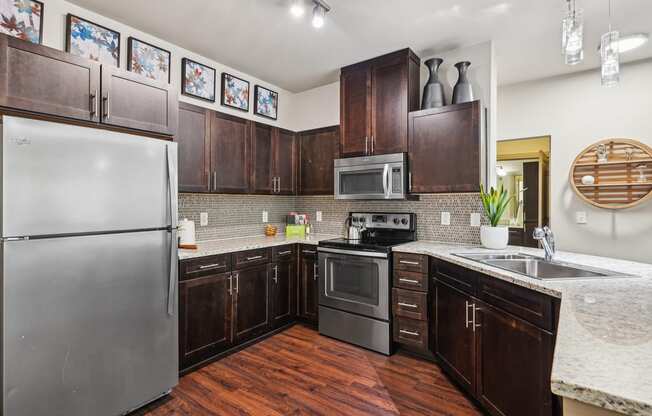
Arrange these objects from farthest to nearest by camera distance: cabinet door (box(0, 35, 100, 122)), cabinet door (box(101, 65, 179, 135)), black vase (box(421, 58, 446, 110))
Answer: black vase (box(421, 58, 446, 110)), cabinet door (box(101, 65, 179, 135)), cabinet door (box(0, 35, 100, 122))

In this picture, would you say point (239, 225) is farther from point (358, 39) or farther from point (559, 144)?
point (559, 144)

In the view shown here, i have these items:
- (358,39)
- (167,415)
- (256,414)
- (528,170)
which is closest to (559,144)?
(528,170)

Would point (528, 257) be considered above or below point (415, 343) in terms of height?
above

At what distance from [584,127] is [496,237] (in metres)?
1.89

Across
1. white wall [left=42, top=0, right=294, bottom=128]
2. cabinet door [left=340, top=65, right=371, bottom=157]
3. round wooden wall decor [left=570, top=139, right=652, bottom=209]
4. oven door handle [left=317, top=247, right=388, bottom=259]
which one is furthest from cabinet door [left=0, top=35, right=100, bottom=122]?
round wooden wall decor [left=570, top=139, right=652, bottom=209]

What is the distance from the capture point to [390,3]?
7.51 feet

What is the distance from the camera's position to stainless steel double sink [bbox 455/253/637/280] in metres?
1.76

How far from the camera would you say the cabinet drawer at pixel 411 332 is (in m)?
2.61

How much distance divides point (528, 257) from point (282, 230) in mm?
2717

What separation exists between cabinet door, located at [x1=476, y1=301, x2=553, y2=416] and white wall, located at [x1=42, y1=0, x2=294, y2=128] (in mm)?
2954

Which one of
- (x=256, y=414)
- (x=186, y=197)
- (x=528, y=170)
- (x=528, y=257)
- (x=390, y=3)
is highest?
(x=390, y=3)

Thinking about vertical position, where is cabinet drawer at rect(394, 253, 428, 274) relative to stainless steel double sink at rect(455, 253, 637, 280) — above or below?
below

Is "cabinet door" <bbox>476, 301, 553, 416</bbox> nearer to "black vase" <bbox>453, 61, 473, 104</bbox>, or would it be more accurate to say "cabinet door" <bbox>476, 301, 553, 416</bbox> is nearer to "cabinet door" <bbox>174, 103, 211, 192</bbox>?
"black vase" <bbox>453, 61, 473, 104</bbox>

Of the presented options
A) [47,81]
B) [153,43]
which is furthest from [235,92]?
[47,81]
